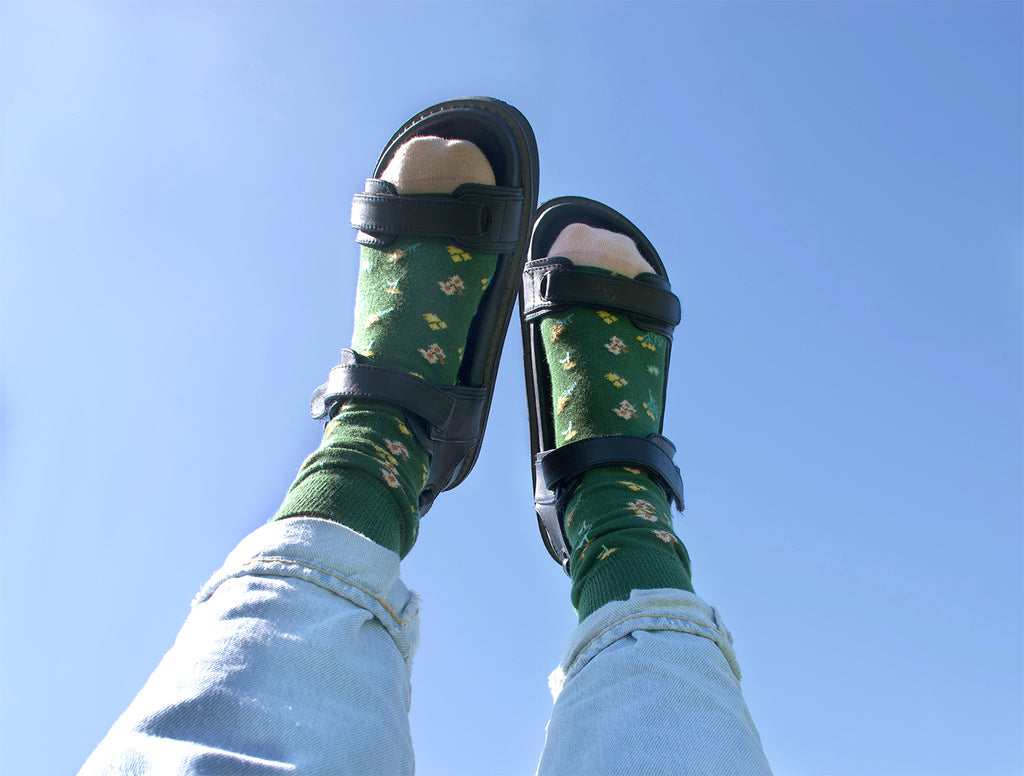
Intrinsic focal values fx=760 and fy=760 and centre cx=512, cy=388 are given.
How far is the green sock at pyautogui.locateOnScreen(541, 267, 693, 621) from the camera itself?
28.5 inches

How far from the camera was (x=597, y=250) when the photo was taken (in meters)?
1.38

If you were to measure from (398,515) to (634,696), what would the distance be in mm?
333

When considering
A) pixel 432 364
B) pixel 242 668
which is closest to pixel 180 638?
pixel 242 668

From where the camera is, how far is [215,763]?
392 mm

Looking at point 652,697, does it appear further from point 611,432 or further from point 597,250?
point 597,250

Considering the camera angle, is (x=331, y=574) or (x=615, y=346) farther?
(x=615, y=346)

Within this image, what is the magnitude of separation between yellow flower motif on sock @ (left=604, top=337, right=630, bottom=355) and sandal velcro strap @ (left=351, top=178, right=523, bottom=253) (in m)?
0.26

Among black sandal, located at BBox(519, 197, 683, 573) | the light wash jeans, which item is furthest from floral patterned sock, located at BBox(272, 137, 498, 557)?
the light wash jeans

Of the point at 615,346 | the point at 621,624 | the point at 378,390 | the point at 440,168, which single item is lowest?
the point at 621,624

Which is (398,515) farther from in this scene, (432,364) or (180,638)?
(432,364)

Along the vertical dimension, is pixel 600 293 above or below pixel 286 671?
above

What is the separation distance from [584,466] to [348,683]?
60 centimetres

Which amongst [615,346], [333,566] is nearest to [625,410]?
[615,346]

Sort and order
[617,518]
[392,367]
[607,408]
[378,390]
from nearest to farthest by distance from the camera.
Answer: [617,518], [378,390], [392,367], [607,408]
